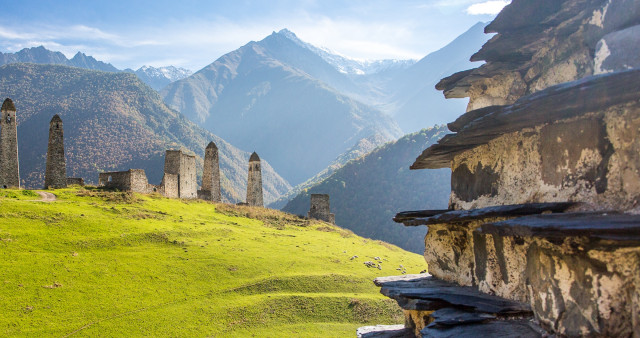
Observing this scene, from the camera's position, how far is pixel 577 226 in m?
4.79

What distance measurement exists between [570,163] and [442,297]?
2.94 m

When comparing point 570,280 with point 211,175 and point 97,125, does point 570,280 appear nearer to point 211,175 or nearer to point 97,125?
point 211,175

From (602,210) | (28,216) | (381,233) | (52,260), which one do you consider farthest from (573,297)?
(381,233)

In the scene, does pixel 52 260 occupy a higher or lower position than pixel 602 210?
lower

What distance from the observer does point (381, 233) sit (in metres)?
80.5

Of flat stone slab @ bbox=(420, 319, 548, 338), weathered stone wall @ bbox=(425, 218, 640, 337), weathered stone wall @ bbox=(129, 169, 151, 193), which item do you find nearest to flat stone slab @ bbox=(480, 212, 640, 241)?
weathered stone wall @ bbox=(425, 218, 640, 337)

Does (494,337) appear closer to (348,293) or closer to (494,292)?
(494,292)

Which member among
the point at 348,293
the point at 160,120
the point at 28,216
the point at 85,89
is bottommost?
the point at 348,293

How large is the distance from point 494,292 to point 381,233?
7389 centimetres

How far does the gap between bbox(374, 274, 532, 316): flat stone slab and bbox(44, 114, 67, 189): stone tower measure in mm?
32277

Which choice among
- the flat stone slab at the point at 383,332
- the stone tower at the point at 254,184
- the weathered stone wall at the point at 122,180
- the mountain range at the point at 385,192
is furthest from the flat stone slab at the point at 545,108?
the mountain range at the point at 385,192

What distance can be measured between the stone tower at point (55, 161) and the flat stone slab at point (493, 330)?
1365 inches

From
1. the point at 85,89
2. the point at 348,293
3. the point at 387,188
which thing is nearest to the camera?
the point at 348,293

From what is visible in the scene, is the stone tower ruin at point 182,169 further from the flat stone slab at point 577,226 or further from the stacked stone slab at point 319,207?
the flat stone slab at point 577,226
